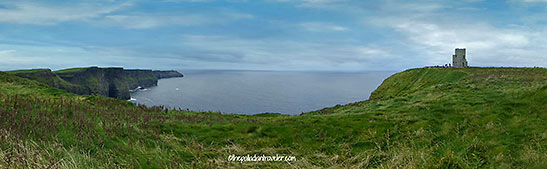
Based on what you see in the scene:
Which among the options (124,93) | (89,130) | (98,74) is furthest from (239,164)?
(124,93)

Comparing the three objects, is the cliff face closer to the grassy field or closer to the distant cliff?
the distant cliff

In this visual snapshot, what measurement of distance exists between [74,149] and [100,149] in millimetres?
550

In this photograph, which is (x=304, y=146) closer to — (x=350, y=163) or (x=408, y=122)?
(x=350, y=163)

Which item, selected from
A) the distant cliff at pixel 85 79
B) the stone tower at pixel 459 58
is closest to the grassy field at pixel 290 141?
the stone tower at pixel 459 58

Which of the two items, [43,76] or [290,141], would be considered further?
[43,76]

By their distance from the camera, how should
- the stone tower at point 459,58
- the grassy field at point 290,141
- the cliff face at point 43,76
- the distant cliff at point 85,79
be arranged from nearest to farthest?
the grassy field at point 290,141
the stone tower at point 459,58
the cliff face at point 43,76
the distant cliff at point 85,79

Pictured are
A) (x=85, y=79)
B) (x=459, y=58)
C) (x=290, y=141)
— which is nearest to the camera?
(x=290, y=141)

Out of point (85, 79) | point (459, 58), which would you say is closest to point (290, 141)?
point (459, 58)

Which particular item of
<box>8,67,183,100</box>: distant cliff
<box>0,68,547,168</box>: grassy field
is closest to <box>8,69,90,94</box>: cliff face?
<box>8,67,183,100</box>: distant cliff

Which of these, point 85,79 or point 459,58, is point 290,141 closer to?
point 459,58

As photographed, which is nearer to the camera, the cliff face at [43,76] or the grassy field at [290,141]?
the grassy field at [290,141]

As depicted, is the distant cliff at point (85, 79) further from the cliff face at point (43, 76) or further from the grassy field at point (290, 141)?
the grassy field at point (290, 141)

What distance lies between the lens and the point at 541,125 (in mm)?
9047

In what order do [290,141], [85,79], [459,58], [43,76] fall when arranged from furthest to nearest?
1. [85,79]
2. [43,76]
3. [459,58]
4. [290,141]
